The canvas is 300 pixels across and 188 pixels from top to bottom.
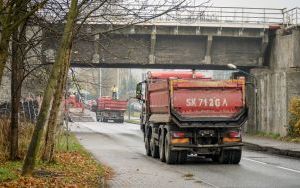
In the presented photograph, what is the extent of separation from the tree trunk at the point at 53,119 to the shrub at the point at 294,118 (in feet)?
69.6

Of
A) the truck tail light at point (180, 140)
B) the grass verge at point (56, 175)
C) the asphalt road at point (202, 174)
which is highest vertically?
the truck tail light at point (180, 140)

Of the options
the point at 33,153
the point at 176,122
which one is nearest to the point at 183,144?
the point at 176,122

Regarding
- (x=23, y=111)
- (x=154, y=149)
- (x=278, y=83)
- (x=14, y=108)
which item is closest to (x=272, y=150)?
(x=154, y=149)

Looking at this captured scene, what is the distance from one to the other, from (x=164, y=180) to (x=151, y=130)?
908 cm

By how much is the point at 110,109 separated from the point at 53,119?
192 ft

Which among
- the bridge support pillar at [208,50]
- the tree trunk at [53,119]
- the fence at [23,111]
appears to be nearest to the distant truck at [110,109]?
the fence at [23,111]

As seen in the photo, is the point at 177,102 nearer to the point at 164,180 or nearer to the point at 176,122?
the point at 176,122

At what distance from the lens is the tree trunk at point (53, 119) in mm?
14691

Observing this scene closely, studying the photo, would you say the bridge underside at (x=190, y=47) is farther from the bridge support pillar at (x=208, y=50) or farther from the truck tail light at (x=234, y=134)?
the truck tail light at (x=234, y=134)

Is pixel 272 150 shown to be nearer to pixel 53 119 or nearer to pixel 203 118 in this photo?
pixel 203 118

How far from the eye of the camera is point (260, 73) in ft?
132

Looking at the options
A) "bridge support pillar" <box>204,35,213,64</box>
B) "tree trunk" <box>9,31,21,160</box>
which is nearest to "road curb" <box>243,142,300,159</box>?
"bridge support pillar" <box>204,35,213,64</box>

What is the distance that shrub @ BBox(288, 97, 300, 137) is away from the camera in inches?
1364

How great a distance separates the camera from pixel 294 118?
3547 cm
